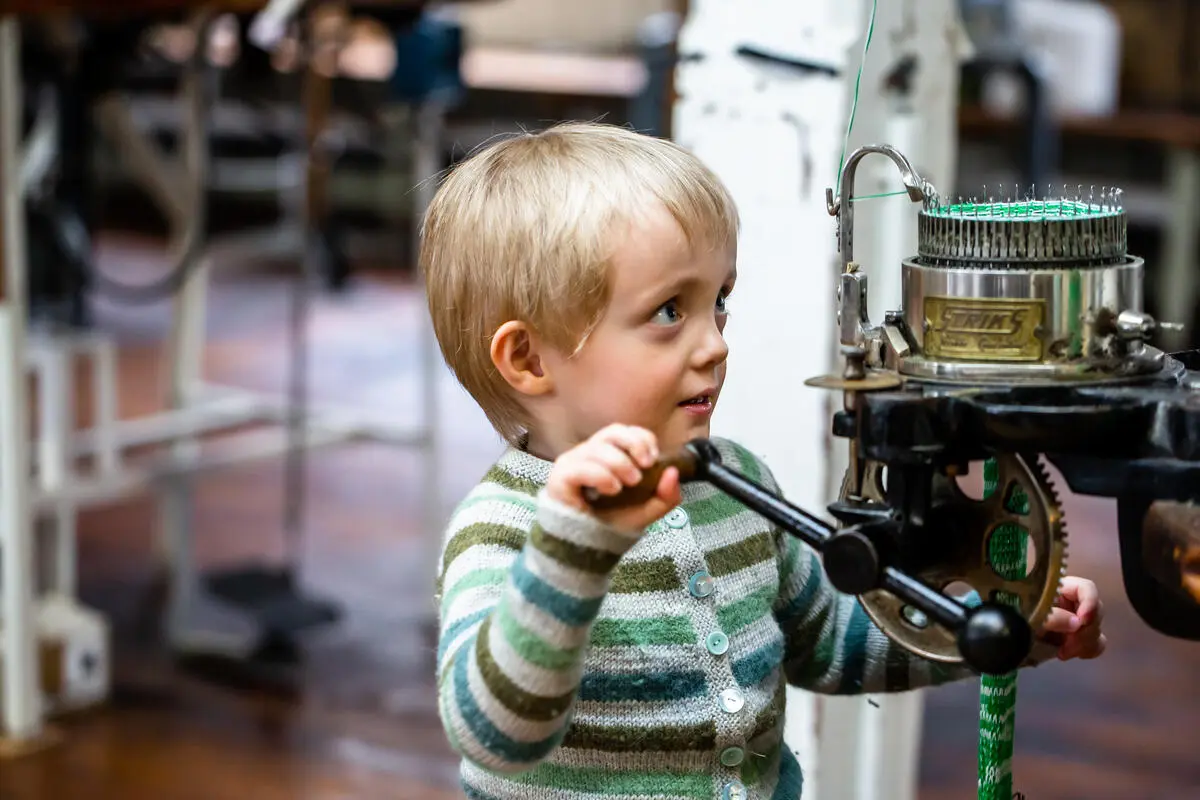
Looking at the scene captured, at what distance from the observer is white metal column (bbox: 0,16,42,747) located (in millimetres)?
2428

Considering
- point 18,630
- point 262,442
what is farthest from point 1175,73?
point 18,630

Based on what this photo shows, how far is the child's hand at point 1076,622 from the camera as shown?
1.00 m

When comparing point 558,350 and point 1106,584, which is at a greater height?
point 558,350

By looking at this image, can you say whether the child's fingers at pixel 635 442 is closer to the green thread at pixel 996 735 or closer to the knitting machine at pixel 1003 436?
the knitting machine at pixel 1003 436

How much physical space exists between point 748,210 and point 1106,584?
1.84 metres

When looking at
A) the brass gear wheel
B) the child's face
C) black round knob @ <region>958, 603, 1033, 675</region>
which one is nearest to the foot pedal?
the child's face

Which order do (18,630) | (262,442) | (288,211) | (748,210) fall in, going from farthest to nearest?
(288,211)
(262,442)
(18,630)
(748,210)

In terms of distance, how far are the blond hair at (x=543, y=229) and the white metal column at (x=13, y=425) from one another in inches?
61.1

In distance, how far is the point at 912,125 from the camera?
5.25 feet

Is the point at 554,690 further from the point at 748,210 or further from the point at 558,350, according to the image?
the point at 748,210

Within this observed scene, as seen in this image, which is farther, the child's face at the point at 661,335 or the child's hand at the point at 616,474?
the child's face at the point at 661,335

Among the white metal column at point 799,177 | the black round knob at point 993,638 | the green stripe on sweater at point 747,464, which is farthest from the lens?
the white metal column at point 799,177

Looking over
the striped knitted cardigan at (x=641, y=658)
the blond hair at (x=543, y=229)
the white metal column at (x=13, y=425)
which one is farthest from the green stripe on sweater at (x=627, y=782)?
the white metal column at (x=13, y=425)

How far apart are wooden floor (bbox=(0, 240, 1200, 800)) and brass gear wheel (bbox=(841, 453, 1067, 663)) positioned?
1.20 metres
